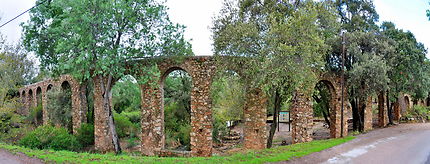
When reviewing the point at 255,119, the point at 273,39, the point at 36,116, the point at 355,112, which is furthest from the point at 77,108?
the point at 355,112

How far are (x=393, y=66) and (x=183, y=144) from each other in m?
14.9

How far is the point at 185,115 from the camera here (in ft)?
60.8

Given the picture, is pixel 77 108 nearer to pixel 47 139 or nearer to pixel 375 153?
pixel 47 139

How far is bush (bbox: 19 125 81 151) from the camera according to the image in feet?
40.5

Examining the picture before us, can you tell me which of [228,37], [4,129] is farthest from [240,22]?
[4,129]

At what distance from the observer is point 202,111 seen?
489 inches

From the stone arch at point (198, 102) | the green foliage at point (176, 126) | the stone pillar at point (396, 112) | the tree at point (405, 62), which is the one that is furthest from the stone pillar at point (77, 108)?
the stone pillar at point (396, 112)

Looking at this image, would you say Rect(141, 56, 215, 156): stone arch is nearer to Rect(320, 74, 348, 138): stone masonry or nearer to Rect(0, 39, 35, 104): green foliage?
Rect(320, 74, 348, 138): stone masonry

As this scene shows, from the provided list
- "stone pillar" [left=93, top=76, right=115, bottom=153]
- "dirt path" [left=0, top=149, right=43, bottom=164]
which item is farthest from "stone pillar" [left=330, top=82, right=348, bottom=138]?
"dirt path" [left=0, top=149, right=43, bottom=164]

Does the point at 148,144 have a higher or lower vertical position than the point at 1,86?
lower

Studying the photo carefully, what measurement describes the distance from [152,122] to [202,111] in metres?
2.91

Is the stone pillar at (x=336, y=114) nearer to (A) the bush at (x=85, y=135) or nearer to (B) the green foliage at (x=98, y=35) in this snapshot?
(B) the green foliage at (x=98, y=35)

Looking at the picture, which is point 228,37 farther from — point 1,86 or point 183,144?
point 1,86

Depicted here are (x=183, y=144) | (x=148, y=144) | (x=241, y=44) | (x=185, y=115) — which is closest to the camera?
(x=241, y=44)
